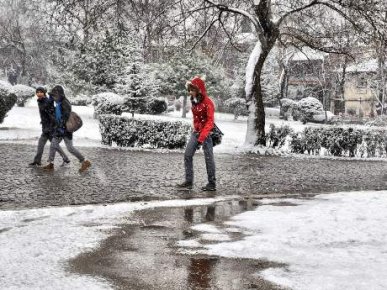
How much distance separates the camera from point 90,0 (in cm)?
1381

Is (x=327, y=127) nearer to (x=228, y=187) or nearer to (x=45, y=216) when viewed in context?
(x=228, y=187)

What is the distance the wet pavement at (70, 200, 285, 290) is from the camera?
3.77 m

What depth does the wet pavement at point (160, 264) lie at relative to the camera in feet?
12.4

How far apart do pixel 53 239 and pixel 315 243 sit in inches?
103

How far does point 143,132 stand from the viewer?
15.4 m

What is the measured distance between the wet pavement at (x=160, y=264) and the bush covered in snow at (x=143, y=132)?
9.78 metres

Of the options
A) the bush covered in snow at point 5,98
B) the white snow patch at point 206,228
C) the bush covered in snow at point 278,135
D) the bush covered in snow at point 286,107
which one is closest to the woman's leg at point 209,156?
the white snow patch at point 206,228

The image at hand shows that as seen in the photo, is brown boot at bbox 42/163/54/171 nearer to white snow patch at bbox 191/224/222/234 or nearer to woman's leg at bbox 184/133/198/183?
woman's leg at bbox 184/133/198/183

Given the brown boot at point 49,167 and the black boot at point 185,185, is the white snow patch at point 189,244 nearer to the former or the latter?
the black boot at point 185,185

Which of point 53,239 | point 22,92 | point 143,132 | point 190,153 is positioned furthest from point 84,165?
point 22,92

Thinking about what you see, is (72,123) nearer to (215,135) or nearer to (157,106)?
(215,135)

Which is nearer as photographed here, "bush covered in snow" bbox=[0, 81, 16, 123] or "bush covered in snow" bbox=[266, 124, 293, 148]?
"bush covered in snow" bbox=[266, 124, 293, 148]

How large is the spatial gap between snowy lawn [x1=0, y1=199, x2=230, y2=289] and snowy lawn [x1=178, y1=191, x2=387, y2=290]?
1.05 m

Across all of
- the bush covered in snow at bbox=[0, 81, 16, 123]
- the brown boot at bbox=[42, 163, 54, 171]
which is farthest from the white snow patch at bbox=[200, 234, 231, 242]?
the bush covered in snow at bbox=[0, 81, 16, 123]
